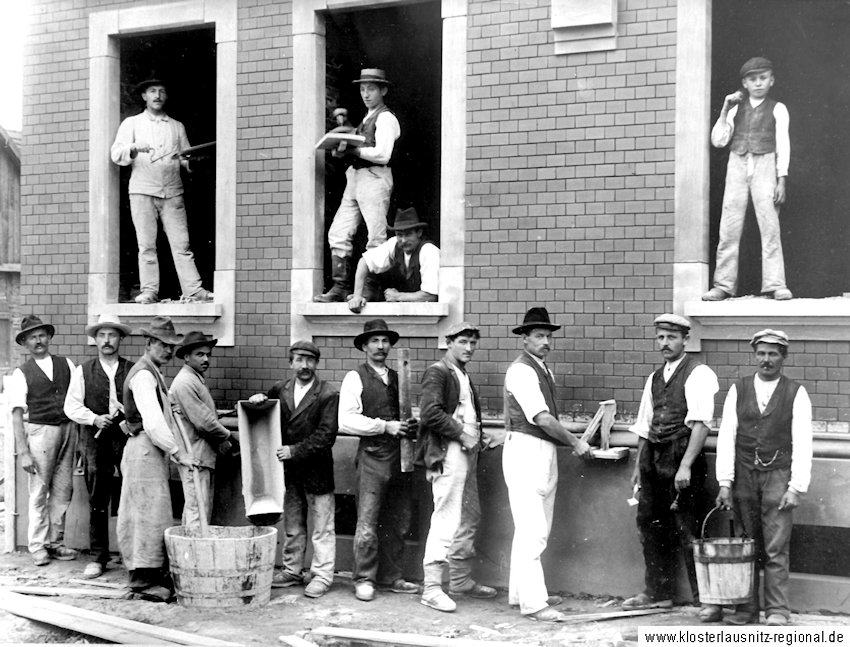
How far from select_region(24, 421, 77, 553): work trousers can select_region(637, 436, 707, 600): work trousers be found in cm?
519

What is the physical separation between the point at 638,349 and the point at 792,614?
2190mm

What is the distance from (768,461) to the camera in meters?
7.11

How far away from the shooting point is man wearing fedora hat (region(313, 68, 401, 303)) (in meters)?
9.45

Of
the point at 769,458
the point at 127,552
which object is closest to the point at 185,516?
the point at 127,552

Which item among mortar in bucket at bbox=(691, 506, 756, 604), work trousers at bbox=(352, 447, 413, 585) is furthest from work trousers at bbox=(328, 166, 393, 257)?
mortar in bucket at bbox=(691, 506, 756, 604)

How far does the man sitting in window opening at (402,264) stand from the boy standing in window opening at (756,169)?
2300mm

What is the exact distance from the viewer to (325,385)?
8617 millimetres

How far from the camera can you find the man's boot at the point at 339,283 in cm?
940

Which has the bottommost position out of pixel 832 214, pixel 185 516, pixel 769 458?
pixel 185 516

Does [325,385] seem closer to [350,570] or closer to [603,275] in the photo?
[350,570]

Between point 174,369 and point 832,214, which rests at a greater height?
point 832,214

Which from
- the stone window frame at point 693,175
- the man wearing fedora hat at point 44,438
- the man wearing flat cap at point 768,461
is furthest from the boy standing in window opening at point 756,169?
the man wearing fedora hat at point 44,438

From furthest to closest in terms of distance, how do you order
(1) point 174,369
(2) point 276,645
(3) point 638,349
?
1. (1) point 174,369
2. (3) point 638,349
3. (2) point 276,645

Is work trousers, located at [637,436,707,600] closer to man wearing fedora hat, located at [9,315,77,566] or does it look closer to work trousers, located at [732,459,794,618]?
work trousers, located at [732,459,794,618]
